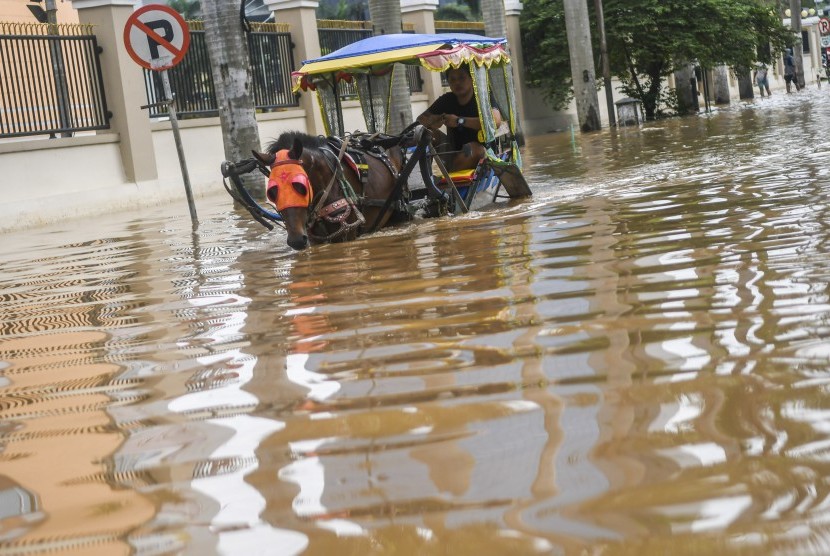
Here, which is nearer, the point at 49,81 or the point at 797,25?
the point at 49,81

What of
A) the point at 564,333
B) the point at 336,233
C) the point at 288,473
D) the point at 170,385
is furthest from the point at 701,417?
the point at 336,233

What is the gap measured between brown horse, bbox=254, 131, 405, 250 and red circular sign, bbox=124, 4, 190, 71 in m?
3.80

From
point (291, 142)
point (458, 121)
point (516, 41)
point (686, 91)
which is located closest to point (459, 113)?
point (458, 121)

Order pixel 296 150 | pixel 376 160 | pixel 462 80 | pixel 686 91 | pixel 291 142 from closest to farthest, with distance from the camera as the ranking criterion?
pixel 296 150, pixel 291 142, pixel 376 160, pixel 462 80, pixel 686 91

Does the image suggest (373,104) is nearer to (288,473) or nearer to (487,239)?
(487,239)

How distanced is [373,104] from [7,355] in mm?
8635

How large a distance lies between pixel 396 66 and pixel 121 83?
4.22 meters

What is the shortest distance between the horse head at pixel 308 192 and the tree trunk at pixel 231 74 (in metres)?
6.11

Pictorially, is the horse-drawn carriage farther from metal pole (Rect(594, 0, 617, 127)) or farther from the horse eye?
metal pole (Rect(594, 0, 617, 127))

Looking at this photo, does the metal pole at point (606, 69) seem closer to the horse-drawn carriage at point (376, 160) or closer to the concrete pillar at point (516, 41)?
the concrete pillar at point (516, 41)

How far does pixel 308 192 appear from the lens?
10.7 m

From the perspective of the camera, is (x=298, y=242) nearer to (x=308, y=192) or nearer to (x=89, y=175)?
(x=308, y=192)

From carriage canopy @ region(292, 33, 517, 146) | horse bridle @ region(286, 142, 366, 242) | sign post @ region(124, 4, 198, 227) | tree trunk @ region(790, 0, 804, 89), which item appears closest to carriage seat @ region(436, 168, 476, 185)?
carriage canopy @ region(292, 33, 517, 146)

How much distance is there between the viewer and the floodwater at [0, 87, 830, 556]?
2.98 metres
